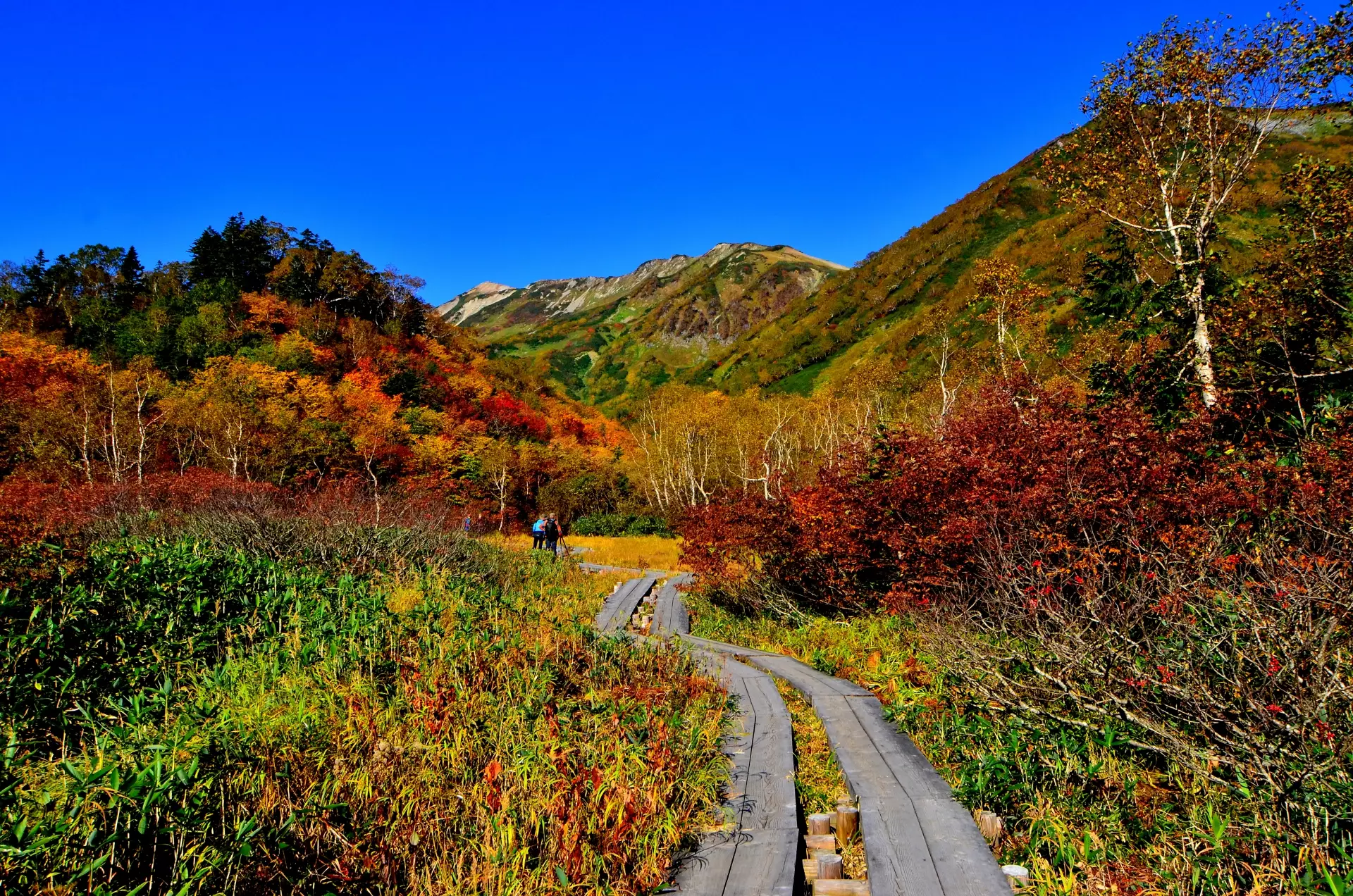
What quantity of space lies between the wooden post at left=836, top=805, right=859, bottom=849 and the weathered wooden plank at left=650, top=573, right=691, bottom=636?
5526 mm

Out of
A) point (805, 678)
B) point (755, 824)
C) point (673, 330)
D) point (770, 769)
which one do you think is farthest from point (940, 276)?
point (755, 824)

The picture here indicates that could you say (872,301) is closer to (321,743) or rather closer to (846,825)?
(846,825)

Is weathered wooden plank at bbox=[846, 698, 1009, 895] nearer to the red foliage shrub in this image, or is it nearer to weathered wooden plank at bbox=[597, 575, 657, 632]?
the red foliage shrub

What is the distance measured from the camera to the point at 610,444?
58.8 metres

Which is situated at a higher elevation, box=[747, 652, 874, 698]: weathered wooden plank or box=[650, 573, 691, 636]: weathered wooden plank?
box=[747, 652, 874, 698]: weathered wooden plank

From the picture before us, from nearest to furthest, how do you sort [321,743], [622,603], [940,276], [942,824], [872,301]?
[942,824] < [321,743] < [622,603] < [940,276] < [872,301]

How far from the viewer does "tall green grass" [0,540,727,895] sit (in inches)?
101

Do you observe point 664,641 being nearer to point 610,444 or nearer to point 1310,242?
point 1310,242

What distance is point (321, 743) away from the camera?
3.87 meters

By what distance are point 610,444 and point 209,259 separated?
33.9 meters

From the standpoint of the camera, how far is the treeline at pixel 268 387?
29203 mm

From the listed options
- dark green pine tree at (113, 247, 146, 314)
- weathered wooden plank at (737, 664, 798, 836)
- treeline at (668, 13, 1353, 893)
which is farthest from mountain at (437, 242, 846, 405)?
weathered wooden plank at (737, 664, 798, 836)

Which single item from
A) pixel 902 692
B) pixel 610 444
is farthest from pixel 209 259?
pixel 902 692

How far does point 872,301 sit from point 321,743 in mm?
84577
